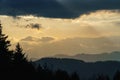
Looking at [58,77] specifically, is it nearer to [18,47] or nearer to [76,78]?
[76,78]

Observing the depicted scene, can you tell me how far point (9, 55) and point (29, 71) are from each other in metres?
6.12

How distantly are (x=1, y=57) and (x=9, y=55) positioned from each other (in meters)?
1.70

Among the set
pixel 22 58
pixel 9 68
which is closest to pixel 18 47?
pixel 22 58

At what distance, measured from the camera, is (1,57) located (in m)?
48.5

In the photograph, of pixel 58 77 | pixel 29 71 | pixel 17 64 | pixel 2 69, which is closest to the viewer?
pixel 2 69

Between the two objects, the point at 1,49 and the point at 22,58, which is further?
the point at 22,58

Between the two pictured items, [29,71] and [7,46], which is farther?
[29,71]

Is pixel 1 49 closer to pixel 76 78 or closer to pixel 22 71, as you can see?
pixel 22 71

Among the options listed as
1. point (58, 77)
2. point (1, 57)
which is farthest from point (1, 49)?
point (58, 77)

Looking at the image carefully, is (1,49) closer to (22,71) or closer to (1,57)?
(1,57)

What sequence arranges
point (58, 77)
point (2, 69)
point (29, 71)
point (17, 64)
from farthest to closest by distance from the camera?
Answer: point (58, 77) → point (29, 71) → point (17, 64) → point (2, 69)

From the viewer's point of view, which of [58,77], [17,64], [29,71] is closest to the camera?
[17,64]

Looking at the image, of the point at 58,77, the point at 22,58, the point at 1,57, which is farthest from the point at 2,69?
the point at 58,77

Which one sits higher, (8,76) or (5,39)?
(5,39)
